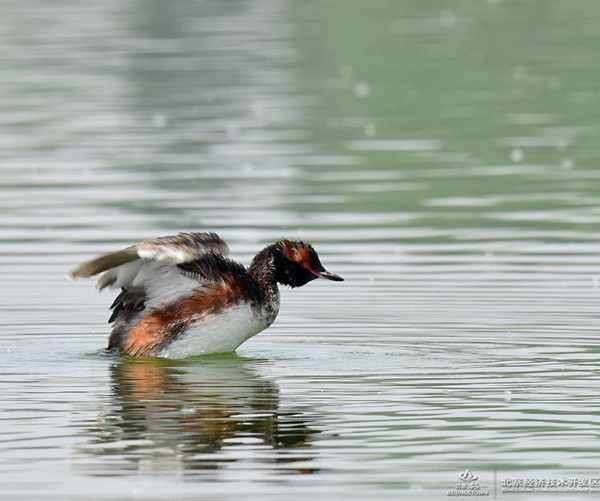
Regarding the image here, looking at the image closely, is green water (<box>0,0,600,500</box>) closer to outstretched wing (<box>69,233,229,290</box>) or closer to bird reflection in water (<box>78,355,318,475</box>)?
bird reflection in water (<box>78,355,318,475</box>)

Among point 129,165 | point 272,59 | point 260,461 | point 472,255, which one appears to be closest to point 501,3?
point 272,59

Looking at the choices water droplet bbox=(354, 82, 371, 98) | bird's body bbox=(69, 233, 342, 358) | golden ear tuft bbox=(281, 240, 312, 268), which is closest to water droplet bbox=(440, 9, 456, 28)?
water droplet bbox=(354, 82, 371, 98)

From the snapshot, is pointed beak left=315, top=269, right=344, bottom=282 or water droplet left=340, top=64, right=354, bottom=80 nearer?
pointed beak left=315, top=269, right=344, bottom=282

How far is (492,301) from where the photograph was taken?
59.7 feet

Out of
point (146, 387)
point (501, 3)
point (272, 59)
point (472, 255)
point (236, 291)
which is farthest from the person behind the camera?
point (501, 3)

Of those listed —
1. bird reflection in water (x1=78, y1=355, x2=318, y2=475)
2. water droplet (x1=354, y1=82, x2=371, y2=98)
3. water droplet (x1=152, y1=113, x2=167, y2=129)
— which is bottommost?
water droplet (x1=354, y1=82, x2=371, y2=98)

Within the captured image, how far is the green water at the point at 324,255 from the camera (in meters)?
12.2

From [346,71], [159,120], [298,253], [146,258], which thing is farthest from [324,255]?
[346,71]

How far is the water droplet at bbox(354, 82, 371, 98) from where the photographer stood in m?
40.1

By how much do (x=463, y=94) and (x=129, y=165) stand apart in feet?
38.7

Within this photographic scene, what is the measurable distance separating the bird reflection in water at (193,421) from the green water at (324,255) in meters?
0.03

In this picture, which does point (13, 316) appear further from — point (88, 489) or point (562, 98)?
point (562, 98)

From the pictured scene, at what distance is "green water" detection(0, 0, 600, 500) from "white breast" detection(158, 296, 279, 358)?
16 cm

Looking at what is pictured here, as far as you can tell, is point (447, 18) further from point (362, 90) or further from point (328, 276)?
point (328, 276)
